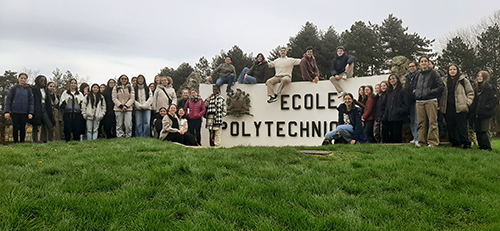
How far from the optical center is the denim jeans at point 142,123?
9.85 meters

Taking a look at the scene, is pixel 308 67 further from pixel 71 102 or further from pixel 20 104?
pixel 20 104

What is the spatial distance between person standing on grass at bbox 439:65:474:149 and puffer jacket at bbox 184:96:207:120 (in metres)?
6.61

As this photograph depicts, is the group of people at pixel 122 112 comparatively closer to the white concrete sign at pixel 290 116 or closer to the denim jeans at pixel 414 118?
the white concrete sign at pixel 290 116

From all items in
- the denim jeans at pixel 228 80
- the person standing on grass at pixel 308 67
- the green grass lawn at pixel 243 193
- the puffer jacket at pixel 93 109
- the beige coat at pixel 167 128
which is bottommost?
the green grass lawn at pixel 243 193

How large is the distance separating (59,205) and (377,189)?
322cm

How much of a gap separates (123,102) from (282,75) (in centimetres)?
540

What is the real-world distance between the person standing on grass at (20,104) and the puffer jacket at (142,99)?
2679 millimetres

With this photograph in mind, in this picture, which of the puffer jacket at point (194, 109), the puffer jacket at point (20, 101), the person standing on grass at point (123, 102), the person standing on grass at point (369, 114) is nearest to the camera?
the puffer jacket at point (20, 101)

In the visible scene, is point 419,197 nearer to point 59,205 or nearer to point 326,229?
point 326,229

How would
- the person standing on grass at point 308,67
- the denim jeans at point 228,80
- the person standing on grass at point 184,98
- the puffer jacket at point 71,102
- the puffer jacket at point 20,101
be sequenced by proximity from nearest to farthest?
the puffer jacket at point 20,101, the puffer jacket at point 71,102, the person standing on grass at point 184,98, the person standing on grass at point 308,67, the denim jeans at point 228,80

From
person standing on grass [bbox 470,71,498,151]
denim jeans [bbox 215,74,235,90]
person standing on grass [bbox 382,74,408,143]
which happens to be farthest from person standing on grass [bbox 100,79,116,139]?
person standing on grass [bbox 470,71,498,151]

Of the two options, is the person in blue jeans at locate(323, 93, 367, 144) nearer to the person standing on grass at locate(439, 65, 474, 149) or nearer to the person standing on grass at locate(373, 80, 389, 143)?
the person standing on grass at locate(373, 80, 389, 143)

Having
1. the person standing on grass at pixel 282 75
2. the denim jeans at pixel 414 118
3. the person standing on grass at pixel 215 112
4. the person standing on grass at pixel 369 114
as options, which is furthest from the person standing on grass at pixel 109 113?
the denim jeans at pixel 414 118

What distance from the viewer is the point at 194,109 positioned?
9.91 metres
